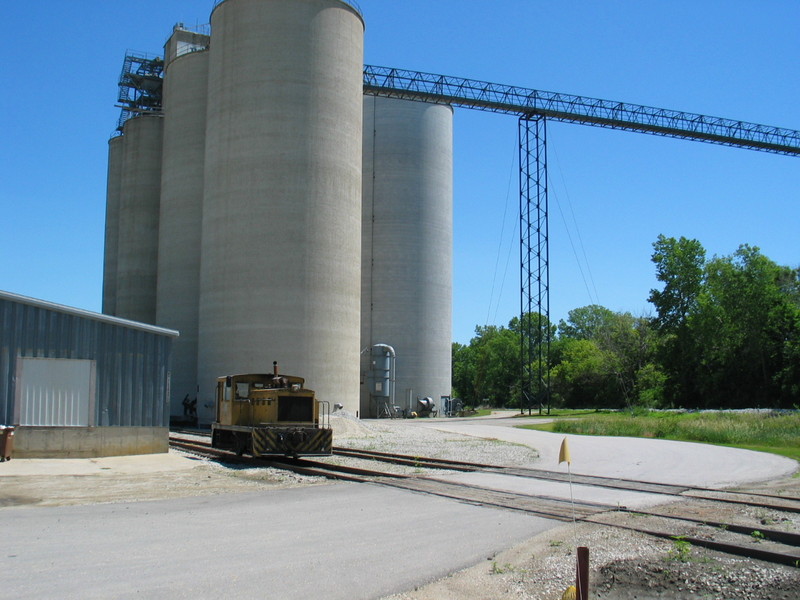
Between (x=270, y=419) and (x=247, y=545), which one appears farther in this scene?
(x=270, y=419)

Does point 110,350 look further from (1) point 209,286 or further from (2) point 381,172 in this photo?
(2) point 381,172

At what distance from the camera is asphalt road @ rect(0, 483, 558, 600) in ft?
26.9

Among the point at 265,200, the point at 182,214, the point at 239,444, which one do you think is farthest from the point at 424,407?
the point at 239,444

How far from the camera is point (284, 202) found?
39688 mm

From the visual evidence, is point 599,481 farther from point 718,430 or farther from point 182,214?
point 182,214

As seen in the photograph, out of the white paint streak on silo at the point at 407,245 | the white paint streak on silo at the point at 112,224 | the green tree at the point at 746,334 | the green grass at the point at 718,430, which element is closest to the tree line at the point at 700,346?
the green tree at the point at 746,334

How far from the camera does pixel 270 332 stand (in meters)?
39.1

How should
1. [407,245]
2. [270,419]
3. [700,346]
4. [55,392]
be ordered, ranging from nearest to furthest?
[270,419] < [55,392] < [407,245] < [700,346]

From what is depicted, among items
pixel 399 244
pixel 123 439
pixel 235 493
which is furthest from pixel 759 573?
pixel 399 244

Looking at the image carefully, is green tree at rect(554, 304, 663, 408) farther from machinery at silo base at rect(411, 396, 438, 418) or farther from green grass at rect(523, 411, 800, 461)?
green grass at rect(523, 411, 800, 461)

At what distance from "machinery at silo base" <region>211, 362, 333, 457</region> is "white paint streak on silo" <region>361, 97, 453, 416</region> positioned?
33.0m

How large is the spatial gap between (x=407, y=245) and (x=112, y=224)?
966 inches

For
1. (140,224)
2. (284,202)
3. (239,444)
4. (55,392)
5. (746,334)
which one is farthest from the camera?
(746,334)

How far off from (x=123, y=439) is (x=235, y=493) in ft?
32.3
